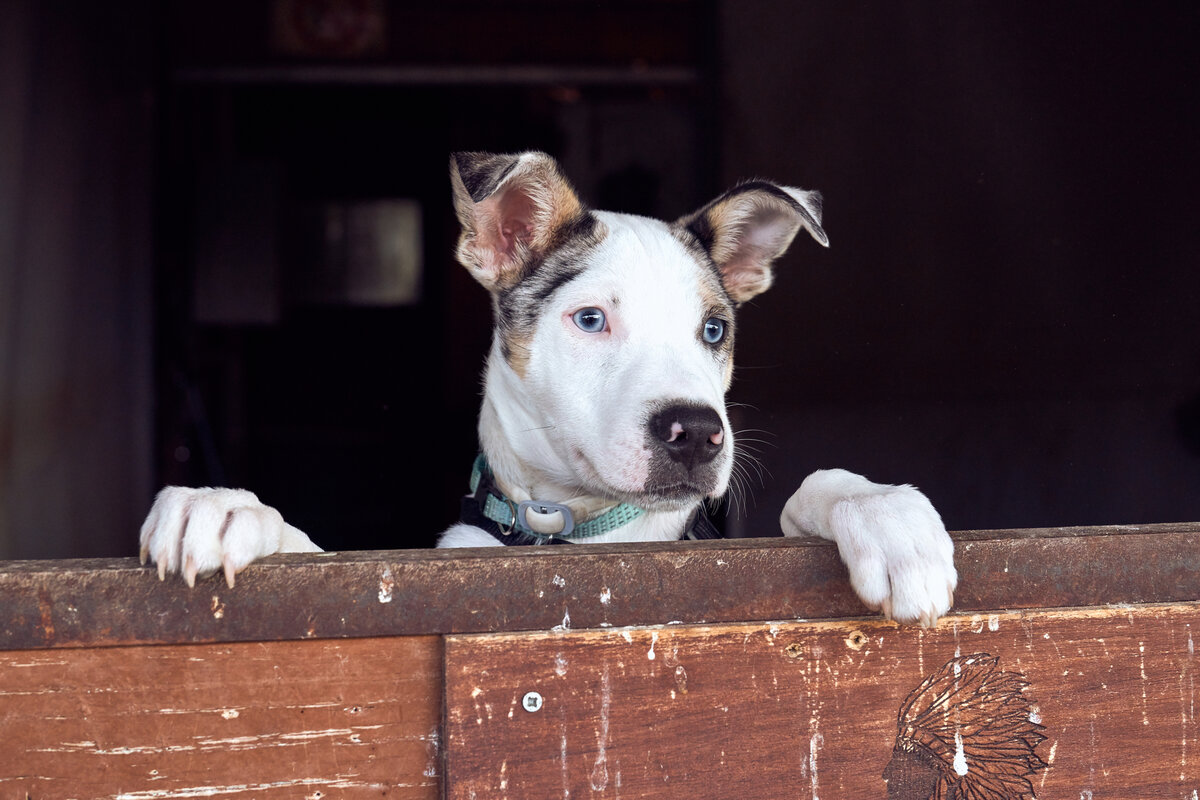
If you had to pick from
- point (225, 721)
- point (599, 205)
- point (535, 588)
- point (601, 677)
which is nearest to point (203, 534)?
point (225, 721)

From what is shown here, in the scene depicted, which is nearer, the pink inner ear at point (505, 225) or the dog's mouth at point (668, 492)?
the dog's mouth at point (668, 492)

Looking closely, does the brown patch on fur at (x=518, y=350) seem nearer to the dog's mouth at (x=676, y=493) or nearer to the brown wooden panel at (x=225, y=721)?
the dog's mouth at (x=676, y=493)

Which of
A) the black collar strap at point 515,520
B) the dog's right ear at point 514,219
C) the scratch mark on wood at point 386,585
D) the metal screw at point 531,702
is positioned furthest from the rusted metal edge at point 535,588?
the dog's right ear at point 514,219

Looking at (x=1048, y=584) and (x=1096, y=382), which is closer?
(x=1048, y=584)

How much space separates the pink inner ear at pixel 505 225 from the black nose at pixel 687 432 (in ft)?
3.04

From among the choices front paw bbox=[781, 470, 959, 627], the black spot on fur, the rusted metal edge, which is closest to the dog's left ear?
the black spot on fur

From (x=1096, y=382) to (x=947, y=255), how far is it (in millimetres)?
927

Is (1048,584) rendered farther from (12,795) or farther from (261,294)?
(261,294)

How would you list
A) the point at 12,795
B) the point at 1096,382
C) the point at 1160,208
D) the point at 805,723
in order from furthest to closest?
1. the point at 1096,382
2. the point at 1160,208
3. the point at 805,723
4. the point at 12,795

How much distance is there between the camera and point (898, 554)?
1.54 m

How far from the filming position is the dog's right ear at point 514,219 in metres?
2.61

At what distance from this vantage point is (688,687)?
1.52m

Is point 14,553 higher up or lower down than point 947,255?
lower down

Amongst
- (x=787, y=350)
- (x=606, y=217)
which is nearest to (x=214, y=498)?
(x=606, y=217)
